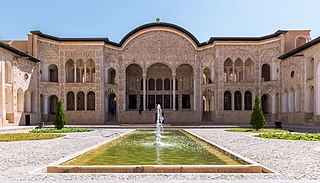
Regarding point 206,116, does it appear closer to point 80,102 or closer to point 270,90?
point 270,90

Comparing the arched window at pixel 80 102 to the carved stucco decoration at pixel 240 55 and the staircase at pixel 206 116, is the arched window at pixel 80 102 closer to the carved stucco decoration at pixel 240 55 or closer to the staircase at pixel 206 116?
the staircase at pixel 206 116

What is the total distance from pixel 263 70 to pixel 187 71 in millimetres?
8223

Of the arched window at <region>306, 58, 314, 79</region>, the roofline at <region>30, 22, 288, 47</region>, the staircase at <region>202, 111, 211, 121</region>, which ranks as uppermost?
the roofline at <region>30, 22, 288, 47</region>

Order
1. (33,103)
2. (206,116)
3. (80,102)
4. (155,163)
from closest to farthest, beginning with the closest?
(155,163)
(33,103)
(80,102)
(206,116)

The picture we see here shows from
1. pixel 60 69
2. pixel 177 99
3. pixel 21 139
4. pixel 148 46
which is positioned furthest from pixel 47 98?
pixel 21 139

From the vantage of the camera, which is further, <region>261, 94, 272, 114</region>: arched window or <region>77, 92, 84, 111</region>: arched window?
<region>77, 92, 84, 111</region>: arched window

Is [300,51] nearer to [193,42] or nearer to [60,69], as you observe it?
[193,42]

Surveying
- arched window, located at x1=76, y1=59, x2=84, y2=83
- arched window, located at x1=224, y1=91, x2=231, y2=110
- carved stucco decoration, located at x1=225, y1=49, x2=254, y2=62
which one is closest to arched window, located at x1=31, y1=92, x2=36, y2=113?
arched window, located at x1=76, y1=59, x2=84, y2=83

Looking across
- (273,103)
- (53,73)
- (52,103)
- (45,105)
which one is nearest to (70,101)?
(52,103)

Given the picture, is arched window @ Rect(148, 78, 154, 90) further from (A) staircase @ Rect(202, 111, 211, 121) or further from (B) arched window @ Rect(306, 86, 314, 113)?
(B) arched window @ Rect(306, 86, 314, 113)

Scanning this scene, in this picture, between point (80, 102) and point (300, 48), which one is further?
point (80, 102)

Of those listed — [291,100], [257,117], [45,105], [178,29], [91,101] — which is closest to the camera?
[257,117]

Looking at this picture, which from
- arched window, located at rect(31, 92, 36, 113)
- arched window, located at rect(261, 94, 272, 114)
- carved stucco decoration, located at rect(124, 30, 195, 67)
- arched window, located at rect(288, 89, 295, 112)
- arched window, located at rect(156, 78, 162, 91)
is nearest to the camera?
arched window, located at rect(288, 89, 295, 112)

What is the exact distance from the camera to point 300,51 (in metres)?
26.7
